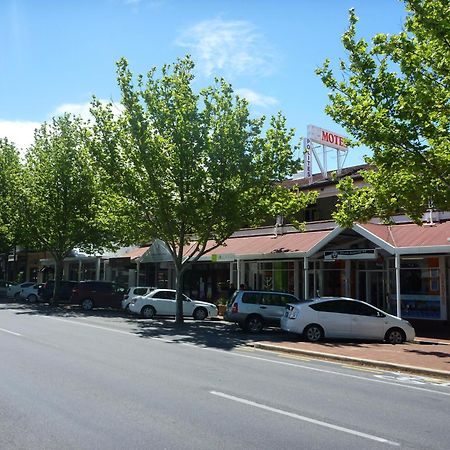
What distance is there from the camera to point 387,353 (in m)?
14.7

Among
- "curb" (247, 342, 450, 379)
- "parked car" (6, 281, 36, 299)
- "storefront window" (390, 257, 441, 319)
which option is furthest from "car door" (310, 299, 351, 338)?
"parked car" (6, 281, 36, 299)

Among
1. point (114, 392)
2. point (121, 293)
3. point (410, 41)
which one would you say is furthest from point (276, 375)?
point (121, 293)

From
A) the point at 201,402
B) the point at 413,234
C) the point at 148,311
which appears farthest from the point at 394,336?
the point at 148,311

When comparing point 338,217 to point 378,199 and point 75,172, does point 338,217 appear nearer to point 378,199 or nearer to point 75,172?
point 378,199

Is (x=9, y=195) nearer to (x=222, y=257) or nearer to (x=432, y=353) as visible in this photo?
(x=222, y=257)

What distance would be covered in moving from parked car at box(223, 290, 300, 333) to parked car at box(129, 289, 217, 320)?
5.68m

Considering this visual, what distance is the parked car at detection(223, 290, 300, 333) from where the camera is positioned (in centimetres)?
2014

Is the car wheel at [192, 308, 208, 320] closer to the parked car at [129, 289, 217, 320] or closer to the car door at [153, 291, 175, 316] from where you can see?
the parked car at [129, 289, 217, 320]

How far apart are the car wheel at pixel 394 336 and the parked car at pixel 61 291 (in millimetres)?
23062

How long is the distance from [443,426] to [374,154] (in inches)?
370

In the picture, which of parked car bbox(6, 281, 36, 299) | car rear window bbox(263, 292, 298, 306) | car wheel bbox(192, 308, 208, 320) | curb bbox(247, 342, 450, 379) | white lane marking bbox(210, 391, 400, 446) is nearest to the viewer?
white lane marking bbox(210, 391, 400, 446)

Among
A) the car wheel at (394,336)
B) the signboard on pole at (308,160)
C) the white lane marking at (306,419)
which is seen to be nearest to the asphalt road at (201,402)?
the white lane marking at (306,419)

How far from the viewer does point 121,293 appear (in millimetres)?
32094

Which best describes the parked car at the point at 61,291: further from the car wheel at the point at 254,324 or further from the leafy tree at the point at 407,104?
the leafy tree at the point at 407,104
